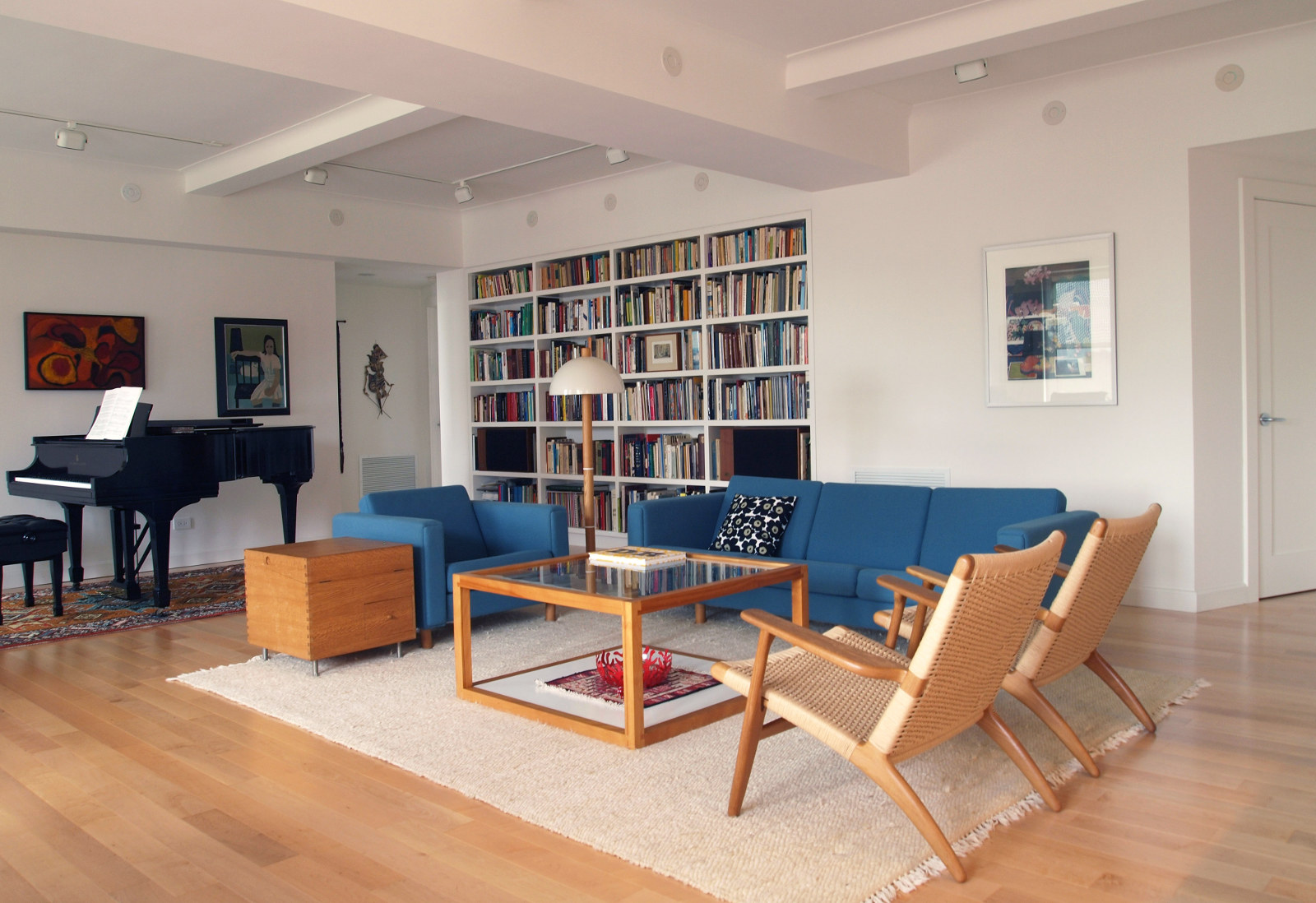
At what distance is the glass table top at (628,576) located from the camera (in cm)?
374

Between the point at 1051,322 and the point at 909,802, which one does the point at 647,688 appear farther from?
the point at 1051,322

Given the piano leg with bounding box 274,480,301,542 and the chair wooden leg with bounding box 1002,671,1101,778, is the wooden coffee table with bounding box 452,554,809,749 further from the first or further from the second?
the piano leg with bounding box 274,480,301,542

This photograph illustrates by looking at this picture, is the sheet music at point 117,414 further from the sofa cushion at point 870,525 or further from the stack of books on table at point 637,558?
the sofa cushion at point 870,525

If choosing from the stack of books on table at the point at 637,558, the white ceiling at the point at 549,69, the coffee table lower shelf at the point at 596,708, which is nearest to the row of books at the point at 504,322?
the white ceiling at the point at 549,69

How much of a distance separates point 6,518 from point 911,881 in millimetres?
5707

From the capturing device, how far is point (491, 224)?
28.6 feet

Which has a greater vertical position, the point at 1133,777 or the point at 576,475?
the point at 576,475

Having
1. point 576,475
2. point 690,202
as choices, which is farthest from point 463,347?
point 690,202

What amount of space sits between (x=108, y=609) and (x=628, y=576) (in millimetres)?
3691

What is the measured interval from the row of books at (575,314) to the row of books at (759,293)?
1.06 metres

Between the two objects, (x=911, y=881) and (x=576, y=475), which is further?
(x=576, y=475)

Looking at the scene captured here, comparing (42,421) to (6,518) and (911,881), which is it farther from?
(911,881)

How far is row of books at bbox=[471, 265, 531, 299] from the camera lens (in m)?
8.49

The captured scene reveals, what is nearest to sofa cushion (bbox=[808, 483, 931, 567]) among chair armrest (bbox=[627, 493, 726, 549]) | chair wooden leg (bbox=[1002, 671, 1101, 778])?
chair armrest (bbox=[627, 493, 726, 549])
